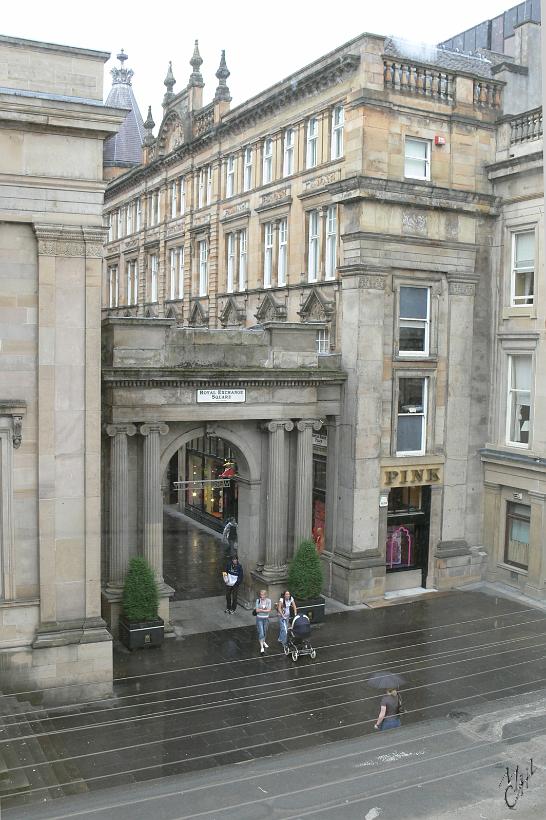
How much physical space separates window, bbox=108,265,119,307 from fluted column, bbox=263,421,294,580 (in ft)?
107

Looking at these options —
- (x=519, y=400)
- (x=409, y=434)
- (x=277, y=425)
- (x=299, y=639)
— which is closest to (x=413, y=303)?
(x=409, y=434)

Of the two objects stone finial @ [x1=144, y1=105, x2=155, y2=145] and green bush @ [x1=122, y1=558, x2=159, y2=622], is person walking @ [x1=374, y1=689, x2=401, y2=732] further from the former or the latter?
stone finial @ [x1=144, y1=105, x2=155, y2=145]

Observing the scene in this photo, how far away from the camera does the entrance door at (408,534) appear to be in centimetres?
2692

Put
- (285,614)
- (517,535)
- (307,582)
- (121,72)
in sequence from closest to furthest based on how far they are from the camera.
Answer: (285,614), (307,582), (517,535), (121,72)

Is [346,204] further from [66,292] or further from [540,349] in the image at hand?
[66,292]

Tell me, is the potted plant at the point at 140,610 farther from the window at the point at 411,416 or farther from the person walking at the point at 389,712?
the window at the point at 411,416

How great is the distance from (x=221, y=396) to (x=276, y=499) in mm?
3447

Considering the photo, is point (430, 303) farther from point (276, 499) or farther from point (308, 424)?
point (276, 499)

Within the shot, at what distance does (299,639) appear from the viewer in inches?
856

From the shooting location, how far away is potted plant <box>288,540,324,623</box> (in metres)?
23.5

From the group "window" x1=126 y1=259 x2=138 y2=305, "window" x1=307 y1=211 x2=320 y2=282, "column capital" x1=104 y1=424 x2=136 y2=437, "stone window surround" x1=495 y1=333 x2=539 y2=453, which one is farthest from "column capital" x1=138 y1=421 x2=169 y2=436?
"window" x1=126 y1=259 x2=138 y2=305

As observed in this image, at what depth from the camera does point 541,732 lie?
1684cm

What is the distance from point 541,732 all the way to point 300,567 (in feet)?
27.6

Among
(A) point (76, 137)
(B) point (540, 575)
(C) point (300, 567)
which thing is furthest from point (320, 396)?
(A) point (76, 137)
